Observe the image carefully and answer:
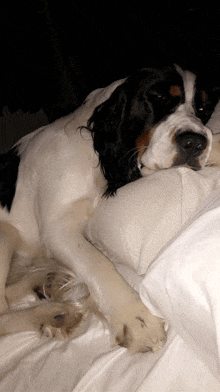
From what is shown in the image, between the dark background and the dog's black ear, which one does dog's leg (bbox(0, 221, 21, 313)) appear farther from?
the dark background

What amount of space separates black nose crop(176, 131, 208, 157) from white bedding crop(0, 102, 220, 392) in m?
0.14

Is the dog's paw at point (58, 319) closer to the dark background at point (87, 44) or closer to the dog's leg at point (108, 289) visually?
the dog's leg at point (108, 289)

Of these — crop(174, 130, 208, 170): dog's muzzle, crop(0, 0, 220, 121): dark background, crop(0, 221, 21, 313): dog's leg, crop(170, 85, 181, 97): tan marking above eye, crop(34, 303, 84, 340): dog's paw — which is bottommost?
crop(34, 303, 84, 340): dog's paw

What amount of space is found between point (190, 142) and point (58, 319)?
1099mm

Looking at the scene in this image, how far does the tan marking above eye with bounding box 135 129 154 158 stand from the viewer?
185 centimetres

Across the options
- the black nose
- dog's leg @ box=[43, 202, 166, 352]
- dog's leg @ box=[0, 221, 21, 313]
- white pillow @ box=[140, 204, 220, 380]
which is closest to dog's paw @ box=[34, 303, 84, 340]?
dog's leg @ box=[43, 202, 166, 352]

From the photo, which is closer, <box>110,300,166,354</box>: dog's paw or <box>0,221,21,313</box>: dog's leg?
<box>110,300,166,354</box>: dog's paw

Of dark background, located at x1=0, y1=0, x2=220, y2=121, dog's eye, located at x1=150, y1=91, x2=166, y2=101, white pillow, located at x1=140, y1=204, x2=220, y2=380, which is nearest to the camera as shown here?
white pillow, located at x1=140, y1=204, x2=220, y2=380

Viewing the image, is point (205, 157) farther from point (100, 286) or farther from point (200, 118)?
point (100, 286)

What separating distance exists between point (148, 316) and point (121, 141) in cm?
101

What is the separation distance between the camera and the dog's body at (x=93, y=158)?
174cm

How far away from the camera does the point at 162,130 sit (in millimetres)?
1794

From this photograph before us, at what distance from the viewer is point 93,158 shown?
2041 millimetres

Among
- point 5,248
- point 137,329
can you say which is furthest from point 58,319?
point 5,248
